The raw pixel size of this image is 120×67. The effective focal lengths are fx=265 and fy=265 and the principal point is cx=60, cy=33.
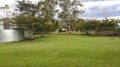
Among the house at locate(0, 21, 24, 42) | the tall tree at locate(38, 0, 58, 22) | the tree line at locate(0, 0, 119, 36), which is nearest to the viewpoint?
the house at locate(0, 21, 24, 42)

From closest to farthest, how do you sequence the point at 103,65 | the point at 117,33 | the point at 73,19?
the point at 103,65 < the point at 117,33 < the point at 73,19

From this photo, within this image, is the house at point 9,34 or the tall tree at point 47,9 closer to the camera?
the house at point 9,34

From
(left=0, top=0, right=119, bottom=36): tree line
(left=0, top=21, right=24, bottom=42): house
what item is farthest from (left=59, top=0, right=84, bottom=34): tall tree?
(left=0, top=21, right=24, bottom=42): house

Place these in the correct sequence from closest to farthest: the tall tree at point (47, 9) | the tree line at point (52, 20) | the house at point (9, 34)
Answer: the house at point (9, 34) → the tree line at point (52, 20) → the tall tree at point (47, 9)

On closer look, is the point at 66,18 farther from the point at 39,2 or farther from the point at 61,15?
the point at 39,2

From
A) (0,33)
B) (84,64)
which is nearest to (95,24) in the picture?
(0,33)

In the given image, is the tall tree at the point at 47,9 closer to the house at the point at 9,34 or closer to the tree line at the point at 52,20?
the tree line at the point at 52,20

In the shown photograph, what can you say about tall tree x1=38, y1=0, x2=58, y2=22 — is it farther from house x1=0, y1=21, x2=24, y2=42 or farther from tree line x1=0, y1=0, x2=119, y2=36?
house x1=0, y1=21, x2=24, y2=42

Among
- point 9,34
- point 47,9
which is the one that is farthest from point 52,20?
point 9,34

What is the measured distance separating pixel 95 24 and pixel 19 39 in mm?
18897

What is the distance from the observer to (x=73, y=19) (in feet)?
218

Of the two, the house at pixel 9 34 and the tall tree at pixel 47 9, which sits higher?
the tall tree at pixel 47 9

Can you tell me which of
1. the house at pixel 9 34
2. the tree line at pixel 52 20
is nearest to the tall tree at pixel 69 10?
the tree line at pixel 52 20

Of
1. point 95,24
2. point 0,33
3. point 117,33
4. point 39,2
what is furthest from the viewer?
point 39,2
